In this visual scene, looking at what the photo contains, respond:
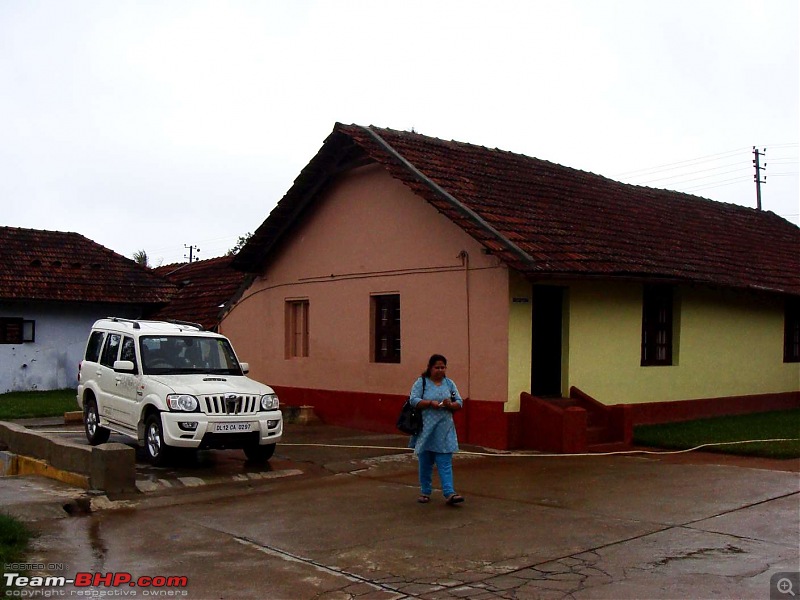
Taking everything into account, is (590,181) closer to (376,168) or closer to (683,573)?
(376,168)

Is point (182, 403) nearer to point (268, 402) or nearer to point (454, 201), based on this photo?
point (268, 402)

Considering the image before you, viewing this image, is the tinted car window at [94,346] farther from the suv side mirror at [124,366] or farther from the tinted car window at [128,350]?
the suv side mirror at [124,366]

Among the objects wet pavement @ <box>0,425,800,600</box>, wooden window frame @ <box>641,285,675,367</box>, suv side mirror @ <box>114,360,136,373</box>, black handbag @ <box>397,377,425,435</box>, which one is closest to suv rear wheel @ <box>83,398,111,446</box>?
suv side mirror @ <box>114,360,136,373</box>

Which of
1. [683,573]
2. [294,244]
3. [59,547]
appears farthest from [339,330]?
[683,573]

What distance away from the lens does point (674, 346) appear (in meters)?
17.0

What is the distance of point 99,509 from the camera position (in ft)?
31.8

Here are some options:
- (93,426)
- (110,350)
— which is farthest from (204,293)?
(110,350)

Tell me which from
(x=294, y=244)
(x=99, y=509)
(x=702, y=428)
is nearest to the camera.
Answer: (x=99, y=509)

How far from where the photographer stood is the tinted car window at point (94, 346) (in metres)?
14.3

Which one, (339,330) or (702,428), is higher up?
(339,330)

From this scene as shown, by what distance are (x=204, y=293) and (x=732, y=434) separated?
1630 cm

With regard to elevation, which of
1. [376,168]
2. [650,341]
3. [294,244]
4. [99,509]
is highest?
[376,168]

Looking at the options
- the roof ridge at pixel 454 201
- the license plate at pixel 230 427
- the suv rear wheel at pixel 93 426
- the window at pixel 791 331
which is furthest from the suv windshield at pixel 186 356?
the window at pixel 791 331

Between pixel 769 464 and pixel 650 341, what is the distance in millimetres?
4820
